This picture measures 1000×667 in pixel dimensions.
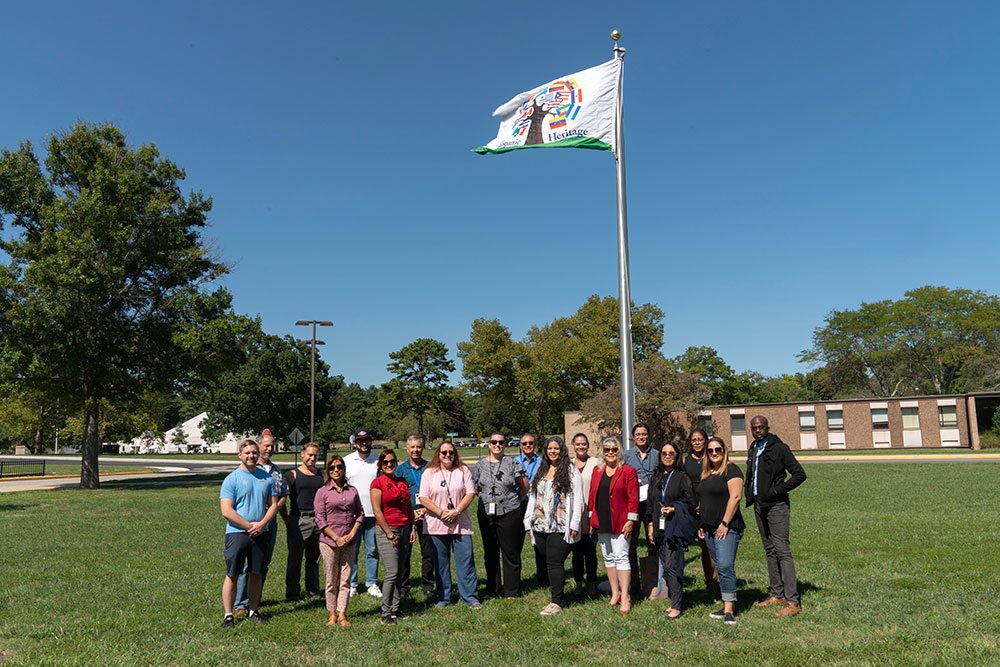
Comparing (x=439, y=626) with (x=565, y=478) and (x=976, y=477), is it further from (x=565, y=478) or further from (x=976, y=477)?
(x=976, y=477)

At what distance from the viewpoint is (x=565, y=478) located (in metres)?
7.64

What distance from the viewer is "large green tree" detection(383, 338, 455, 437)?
88.9 m

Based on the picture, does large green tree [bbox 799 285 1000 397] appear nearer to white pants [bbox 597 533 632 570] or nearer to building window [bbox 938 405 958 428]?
building window [bbox 938 405 958 428]

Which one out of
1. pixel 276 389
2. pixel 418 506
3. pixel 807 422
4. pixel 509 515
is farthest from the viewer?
pixel 276 389

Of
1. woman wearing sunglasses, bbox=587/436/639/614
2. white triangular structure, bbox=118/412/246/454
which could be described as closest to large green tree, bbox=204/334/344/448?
white triangular structure, bbox=118/412/246/454

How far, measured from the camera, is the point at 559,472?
7.68m

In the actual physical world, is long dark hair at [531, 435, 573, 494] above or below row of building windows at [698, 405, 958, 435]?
below

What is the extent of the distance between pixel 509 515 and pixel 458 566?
797 millimetres

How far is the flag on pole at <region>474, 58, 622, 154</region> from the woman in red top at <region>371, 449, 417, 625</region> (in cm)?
685

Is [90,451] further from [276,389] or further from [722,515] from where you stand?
[276,389]

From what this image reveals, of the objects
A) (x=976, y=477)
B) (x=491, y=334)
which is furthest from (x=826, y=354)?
(x=976, y=477)

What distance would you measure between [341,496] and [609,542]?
2.94 meters

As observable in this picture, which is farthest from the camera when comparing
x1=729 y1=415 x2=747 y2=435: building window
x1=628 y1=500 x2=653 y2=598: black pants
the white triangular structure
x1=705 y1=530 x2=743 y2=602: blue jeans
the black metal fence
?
the white triangular structure

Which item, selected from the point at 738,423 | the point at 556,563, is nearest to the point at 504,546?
the point at 556,563
